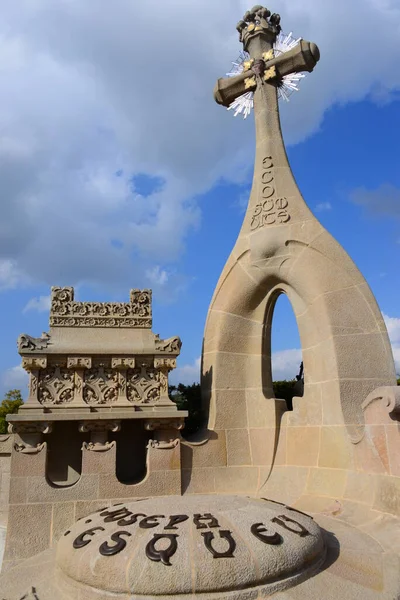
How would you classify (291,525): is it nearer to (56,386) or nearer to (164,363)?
(164,363)

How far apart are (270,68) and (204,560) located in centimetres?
1032

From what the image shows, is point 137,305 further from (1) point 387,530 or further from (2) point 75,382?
(1) point 387,530

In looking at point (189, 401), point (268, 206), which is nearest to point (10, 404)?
point (189, 401)

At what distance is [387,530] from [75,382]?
567 cm

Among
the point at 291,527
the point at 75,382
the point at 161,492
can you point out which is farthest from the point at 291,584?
the point at 75,382

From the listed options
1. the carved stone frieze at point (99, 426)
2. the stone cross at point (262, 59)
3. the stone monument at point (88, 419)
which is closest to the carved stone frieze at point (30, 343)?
the stone monument at point (88, 419)

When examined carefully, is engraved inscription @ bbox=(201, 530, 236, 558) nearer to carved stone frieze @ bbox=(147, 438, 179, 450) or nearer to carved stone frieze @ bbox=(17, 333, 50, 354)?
carved stone frieze @ bbox=(147, 438, 179, 450)

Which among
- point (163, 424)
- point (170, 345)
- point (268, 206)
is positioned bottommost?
point (163, 424)

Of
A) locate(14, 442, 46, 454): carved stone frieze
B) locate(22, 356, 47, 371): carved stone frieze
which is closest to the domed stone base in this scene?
locate(14, 442, 46, 454): carved stone frieze

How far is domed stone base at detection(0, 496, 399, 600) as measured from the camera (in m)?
4.07

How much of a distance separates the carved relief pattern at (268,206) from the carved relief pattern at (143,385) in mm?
3830

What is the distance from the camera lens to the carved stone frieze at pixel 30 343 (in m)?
8.36

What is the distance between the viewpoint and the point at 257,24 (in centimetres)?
1123

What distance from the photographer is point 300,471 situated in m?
8.45
